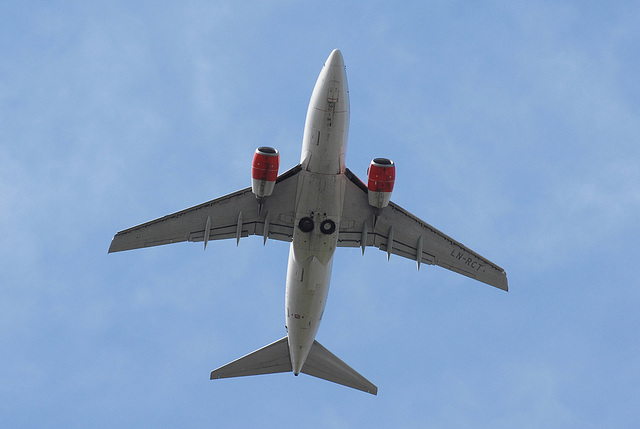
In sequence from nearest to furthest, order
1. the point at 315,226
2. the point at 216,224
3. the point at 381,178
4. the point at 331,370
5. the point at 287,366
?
the point at 381,178 < the point at 315,226 < the point at 216,224 < the point at 287,366 < the point at 331,370

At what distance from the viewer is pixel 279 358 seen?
43.9 m

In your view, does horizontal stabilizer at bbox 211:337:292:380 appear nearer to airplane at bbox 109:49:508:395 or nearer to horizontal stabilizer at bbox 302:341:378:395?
airplane at bbox 109:49:508:395

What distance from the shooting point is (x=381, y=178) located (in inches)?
1499

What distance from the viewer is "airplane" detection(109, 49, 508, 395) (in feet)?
122

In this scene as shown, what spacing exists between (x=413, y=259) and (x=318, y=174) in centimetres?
860

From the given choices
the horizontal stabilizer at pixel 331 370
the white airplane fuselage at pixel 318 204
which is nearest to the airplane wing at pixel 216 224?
the white airplane fuselage at pixel 318 204

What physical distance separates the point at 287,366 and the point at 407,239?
30.6 feet

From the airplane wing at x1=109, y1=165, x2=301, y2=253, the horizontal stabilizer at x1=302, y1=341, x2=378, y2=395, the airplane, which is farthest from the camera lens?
the horizontal stabilizer at x1=302, y1=341, x2=378, y2=395

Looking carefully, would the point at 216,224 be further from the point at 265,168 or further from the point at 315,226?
the point at 265,168

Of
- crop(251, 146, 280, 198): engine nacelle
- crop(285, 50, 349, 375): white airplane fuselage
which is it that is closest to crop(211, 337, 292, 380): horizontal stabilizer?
crop(285, 50, 349, 375): white airplane fuselage

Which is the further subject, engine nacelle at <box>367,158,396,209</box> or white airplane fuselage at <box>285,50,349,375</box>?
engine nacelle at <box>367,158,396,209</box>

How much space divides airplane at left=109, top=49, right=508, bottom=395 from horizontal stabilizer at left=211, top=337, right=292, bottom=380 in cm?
5

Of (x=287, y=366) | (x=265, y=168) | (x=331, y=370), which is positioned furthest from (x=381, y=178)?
(x=287, y=366)

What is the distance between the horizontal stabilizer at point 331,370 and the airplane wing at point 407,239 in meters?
6.27
